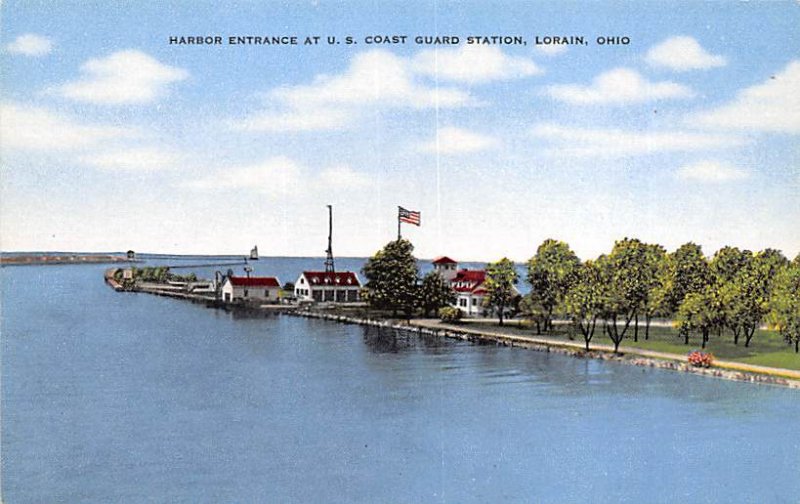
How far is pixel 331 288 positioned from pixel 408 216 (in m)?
26.9

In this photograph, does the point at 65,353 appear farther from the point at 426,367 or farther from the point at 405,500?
the point at 405,500

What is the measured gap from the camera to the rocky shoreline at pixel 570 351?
3164cm

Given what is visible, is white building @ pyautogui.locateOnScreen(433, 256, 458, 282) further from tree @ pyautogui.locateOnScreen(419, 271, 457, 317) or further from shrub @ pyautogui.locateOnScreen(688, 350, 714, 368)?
shrub @ pyautogui.locateOnScreen(688, 350, 714, 368)

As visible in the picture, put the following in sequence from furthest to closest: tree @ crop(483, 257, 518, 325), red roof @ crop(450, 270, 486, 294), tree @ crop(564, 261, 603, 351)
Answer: red roof @ crop(450, 270, 486, 294)
tree @ crop(483, 257, 518, 325)
tree @ crop(564, 261, 603, 351)

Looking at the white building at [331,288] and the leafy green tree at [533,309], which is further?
the white building at [331,288]

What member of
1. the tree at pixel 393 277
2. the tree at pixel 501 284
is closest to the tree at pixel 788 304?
the tree at pixel 501 284

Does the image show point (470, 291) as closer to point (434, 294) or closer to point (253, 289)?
point (434, 294)

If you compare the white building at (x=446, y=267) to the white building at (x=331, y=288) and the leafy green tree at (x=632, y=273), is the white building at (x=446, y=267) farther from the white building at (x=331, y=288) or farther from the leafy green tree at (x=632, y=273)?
the white building at (x=331, y=288)

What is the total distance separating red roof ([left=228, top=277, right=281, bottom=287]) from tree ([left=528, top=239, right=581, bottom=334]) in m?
30.1

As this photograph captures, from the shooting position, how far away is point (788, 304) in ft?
114

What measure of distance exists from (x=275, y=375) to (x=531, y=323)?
1922 cm

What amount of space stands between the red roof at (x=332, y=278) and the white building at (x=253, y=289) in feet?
19.4

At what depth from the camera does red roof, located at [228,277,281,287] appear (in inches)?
2739

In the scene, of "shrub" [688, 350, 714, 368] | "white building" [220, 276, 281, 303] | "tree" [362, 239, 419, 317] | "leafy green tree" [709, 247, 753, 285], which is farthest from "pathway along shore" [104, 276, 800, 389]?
"leafy green tree" [709, 247, 753, 285]
